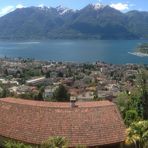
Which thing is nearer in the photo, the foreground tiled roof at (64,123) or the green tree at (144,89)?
the foreground tiled roof at (64,123)

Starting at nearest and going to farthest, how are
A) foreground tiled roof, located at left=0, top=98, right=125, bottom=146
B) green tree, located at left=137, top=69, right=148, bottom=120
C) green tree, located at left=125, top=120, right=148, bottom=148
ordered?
green tree, located at left=125, top=120, right=148, bottom=148
foreground tiled roof, located at left=0, top=98, right=125, bottom=146
green tree, located at left=137, top=69, right=148, bottom=120

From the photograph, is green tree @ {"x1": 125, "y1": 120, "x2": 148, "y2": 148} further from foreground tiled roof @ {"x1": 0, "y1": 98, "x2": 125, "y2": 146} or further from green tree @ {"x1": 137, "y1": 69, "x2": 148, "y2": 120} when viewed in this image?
green tree @ {"x1": 137, "y1": 69, "x2": 148, "y2": 120}

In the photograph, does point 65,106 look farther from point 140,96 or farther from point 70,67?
point 70,67

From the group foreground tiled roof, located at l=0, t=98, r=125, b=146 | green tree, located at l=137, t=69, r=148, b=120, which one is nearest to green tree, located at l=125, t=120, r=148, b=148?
foreground tiled roof, located at l=0, t=98, r=125, b=146

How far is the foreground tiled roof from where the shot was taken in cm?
1502

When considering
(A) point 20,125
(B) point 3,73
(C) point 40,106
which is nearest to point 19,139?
(A) point 20,125

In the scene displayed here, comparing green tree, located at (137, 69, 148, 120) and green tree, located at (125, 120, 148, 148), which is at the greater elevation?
green tree, located at (125, 120, 148, 148)

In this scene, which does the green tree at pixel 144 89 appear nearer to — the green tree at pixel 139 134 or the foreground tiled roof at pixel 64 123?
the foreground tiled roof at pixel 64 123

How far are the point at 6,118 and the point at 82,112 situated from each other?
3.03 m

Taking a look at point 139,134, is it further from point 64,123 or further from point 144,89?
point 144,89

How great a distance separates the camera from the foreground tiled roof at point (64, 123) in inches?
591

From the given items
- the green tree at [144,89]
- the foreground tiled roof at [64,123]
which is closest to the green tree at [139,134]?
the foreground tiled roof at [64,123]

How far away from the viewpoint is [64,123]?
1531 centimetres

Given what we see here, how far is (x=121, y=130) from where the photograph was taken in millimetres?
15602
